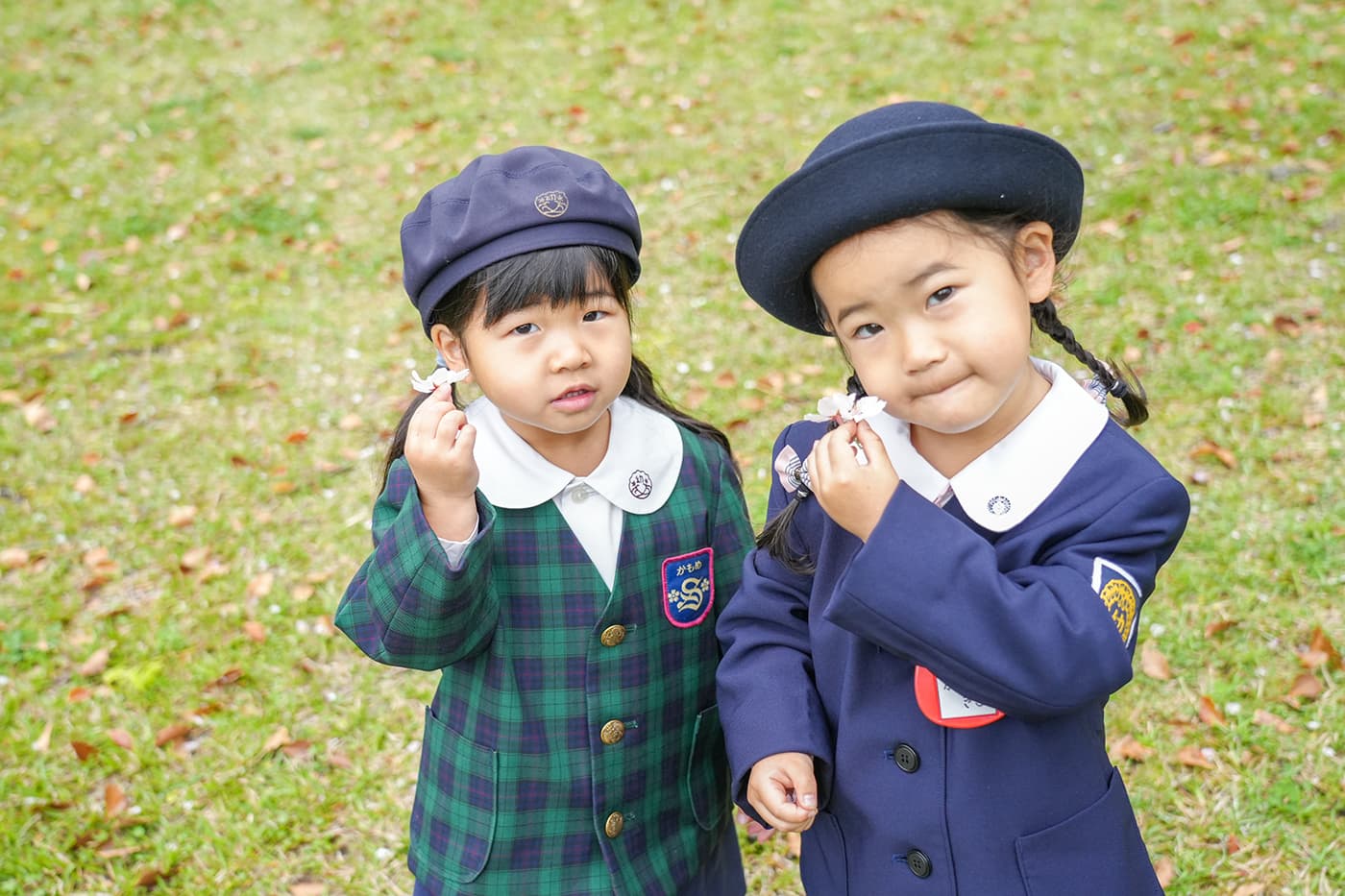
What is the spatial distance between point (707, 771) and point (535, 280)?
1.12 m

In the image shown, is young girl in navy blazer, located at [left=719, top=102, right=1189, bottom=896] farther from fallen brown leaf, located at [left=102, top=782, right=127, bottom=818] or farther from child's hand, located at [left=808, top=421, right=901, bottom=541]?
fallen brown leaf, located at [left=102, top=782, right=127, bottom=818]

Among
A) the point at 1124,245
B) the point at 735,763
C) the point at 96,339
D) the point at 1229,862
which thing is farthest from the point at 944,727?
the point at 96,339

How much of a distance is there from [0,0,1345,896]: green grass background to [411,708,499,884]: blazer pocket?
1255mm

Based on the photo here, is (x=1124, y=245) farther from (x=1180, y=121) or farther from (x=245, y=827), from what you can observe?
(x=245, y=827)

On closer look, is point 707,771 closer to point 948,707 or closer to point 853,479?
point 948,707

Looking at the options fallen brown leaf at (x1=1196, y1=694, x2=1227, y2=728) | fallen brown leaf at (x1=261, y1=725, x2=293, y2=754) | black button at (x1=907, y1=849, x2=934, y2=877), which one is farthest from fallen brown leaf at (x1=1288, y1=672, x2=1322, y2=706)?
fallen brown leaf at (x1=261, y1=725, x2=293, y2=754)

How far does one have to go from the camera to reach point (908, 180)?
1.62 m

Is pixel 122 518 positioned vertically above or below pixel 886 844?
below

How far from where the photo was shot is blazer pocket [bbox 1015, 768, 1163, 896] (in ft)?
5.99

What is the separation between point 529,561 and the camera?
7.11 feet

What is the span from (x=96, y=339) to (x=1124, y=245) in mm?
5620

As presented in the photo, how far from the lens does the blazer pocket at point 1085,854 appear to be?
1826 mm

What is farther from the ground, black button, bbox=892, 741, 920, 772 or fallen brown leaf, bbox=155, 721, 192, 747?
black button, bbox=892, 741, 920, 772

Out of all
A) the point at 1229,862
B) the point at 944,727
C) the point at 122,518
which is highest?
the point at 944,727
